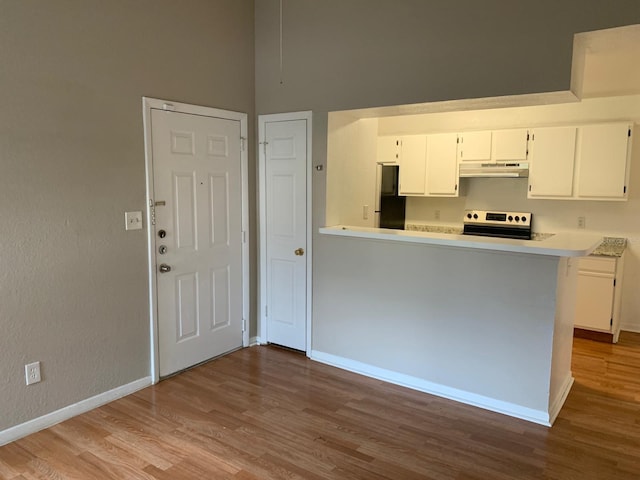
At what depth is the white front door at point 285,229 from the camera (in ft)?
13.0

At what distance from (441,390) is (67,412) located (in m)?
2.62

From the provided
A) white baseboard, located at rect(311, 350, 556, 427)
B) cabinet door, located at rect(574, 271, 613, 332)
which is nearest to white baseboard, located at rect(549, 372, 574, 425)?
white baseboard, located at rect(311, 350, 556, 427)

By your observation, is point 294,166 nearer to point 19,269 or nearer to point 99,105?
point 99,105

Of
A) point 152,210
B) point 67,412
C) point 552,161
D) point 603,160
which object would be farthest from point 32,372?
point 603,160

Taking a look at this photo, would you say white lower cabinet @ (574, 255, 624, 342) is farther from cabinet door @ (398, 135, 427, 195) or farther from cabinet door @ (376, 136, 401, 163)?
cabinet door @ (376, 136, 401, 163)

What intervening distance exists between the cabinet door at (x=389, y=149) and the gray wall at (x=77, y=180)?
8.54 ft

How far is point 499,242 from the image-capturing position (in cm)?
298

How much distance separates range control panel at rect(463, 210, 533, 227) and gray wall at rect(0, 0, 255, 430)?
11.3 feet

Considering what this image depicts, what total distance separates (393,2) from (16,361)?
11.5ft

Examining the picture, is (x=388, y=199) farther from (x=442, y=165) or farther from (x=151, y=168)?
(x=151, y=168)

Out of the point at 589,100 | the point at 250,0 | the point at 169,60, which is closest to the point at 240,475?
the point at 169,60

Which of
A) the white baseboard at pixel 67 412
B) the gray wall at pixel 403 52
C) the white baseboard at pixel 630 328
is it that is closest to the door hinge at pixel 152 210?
the white baseboard at pixel 67 412

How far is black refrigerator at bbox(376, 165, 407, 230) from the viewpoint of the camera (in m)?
5.21

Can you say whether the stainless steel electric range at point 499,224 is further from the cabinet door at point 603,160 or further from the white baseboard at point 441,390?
the white baseboard at point 441,390
